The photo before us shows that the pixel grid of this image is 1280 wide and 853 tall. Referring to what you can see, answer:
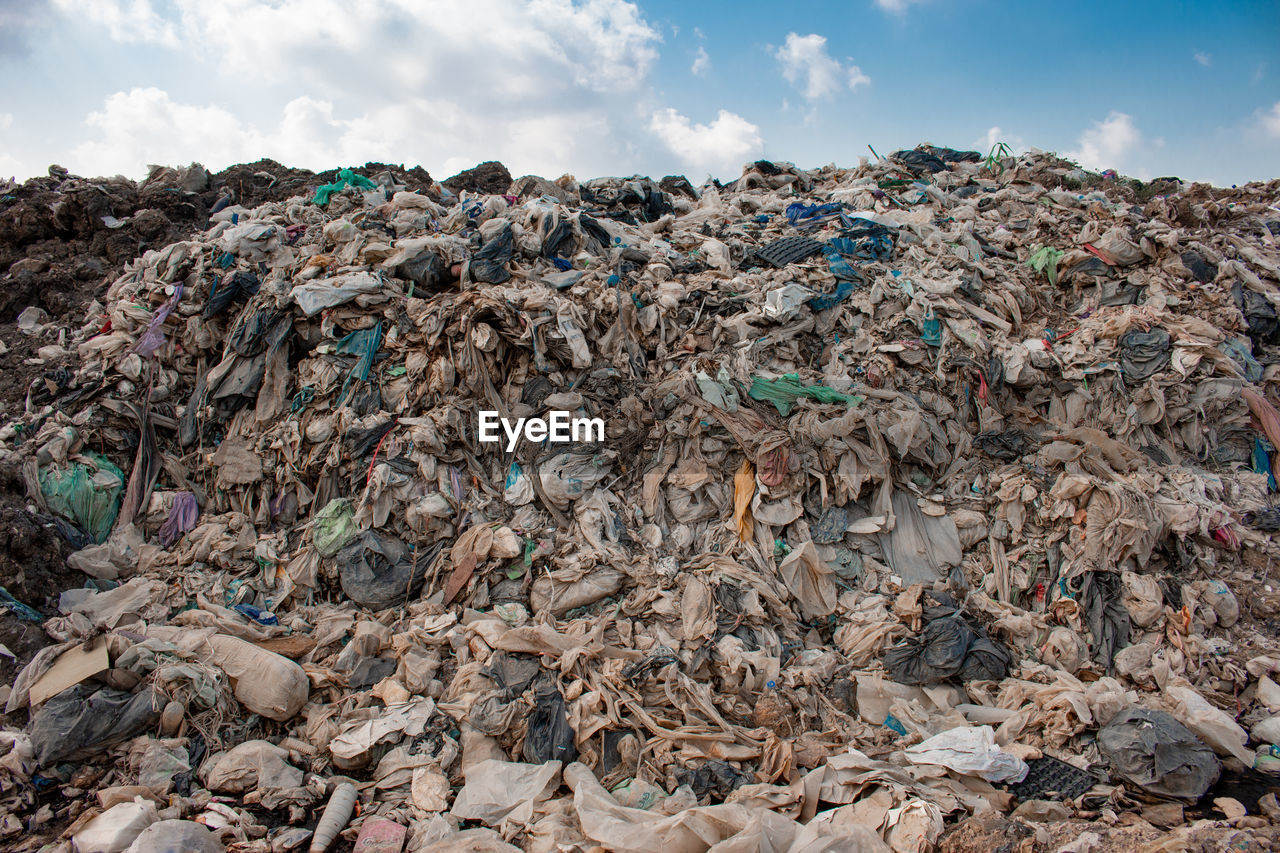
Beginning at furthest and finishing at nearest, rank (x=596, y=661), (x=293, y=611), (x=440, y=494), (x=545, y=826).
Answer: (x=440, y=494)
(x=293, y=611)
(x=596, y=661)
(x=545, y=826)

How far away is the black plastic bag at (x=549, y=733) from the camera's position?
10.4ft

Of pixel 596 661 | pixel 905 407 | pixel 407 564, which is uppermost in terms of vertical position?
pixel 905 407

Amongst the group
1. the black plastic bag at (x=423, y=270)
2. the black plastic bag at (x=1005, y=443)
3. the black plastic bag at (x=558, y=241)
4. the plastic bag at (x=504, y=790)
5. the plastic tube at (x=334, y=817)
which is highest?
the black plastic bag at (x=558, y=241)

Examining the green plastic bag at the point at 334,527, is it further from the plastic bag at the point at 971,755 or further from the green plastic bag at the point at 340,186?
the green plastic bag at the point at 340,186

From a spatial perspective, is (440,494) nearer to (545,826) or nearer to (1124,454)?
(545,826)

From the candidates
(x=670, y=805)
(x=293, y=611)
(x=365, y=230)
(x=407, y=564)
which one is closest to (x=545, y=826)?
(x=670, y=805)

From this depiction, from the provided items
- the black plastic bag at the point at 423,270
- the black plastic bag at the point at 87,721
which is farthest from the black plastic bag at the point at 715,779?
the black plastic bag at the point at 423,270

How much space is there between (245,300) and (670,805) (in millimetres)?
5367

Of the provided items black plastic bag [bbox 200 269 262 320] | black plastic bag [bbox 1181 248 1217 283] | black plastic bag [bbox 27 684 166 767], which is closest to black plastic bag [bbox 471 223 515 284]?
black plastic bag [bbox 200 269 262 320]

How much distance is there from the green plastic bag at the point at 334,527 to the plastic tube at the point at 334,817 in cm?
182

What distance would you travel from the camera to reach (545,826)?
8.80ft

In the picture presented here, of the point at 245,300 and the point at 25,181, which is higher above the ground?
the point at 25,181

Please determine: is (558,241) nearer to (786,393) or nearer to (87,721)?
(786,393)

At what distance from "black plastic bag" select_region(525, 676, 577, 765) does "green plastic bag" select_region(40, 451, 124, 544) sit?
148 inches
